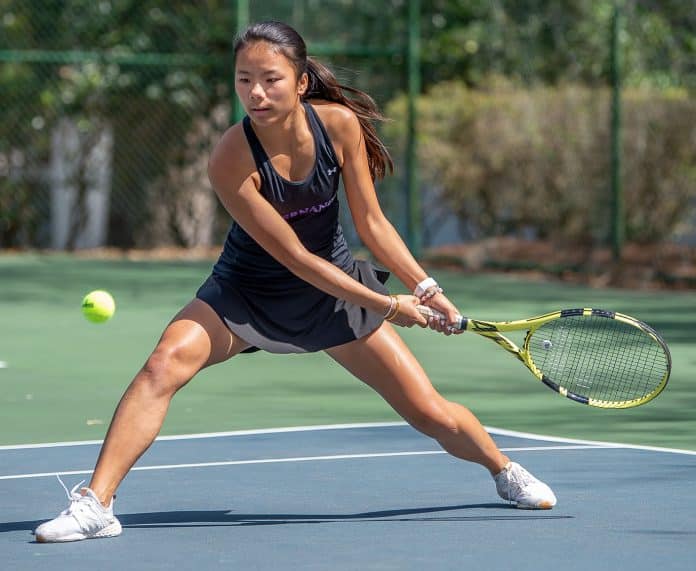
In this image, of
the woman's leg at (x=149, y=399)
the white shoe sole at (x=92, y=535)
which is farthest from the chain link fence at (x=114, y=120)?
the white shoe sole at (x=92, y=535)

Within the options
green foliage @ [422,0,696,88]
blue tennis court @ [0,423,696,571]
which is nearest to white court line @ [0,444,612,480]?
blue tennis court @ [0,423,696,571]

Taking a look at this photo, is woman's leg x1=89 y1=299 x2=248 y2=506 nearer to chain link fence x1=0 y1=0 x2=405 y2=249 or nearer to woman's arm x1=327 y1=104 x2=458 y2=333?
woman's arm x1=327 y1=104 x2=458 y2=333

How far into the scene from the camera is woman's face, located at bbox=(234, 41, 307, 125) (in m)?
5.39

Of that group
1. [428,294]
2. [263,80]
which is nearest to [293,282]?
[428,294]

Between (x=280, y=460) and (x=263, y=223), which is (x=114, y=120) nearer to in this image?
(x=280, y=460)

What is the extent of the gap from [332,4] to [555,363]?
45.6ft

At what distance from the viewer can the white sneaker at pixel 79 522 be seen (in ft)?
17.5

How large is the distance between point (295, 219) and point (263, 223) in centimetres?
22

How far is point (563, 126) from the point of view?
56.7ft

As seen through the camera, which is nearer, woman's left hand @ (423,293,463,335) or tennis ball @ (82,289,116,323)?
woman's left hand @ (423,293,463,335)

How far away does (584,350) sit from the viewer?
696 centimetres

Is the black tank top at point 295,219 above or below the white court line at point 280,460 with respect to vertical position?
above

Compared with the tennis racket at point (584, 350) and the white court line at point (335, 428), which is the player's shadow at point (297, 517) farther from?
the white court line at point (335, 428)

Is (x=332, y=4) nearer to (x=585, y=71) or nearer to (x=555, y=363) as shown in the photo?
(x=585, y=71)
